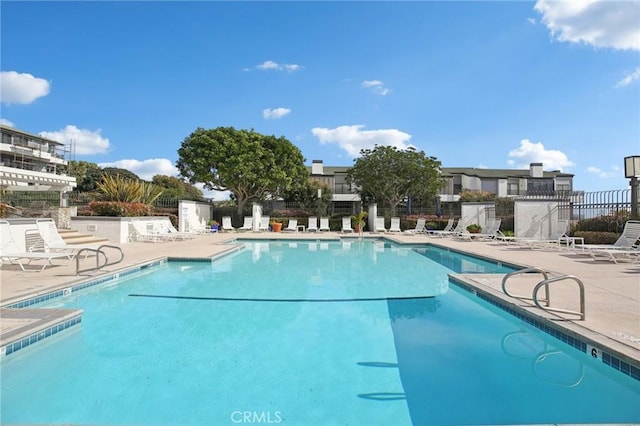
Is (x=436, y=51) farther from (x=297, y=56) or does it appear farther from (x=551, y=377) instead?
(x=551, y=377)

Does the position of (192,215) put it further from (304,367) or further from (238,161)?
(304,367)

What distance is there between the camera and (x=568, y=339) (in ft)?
13.0

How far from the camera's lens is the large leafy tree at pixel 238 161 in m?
23.5

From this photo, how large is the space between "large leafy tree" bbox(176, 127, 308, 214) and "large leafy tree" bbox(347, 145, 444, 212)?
5039 mm

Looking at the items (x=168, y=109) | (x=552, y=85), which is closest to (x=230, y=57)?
(x=168, y=109)

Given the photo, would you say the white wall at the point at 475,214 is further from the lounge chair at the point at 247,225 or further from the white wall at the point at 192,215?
the white wall at the point at 192,215

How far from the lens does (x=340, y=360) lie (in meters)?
3.95

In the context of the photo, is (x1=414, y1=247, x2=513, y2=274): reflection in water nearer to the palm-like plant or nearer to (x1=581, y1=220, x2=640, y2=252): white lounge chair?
(x1=581, y1=220, x2=640, y2=252): white lounge chair

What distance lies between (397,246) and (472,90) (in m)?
7.13

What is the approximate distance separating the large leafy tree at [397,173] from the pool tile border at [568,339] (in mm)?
20473

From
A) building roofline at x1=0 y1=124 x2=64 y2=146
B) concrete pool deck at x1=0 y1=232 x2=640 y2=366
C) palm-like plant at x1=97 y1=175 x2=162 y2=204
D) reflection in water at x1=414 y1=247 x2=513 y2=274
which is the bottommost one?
reflection in water at x1=414 y1=247 x2=513 y2=274

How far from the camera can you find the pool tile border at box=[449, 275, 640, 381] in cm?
321

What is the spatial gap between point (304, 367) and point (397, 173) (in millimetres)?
23594

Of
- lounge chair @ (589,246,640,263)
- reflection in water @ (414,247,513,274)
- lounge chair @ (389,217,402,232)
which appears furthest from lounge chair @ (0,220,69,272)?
lounge chair @ (389,217,402,232)
